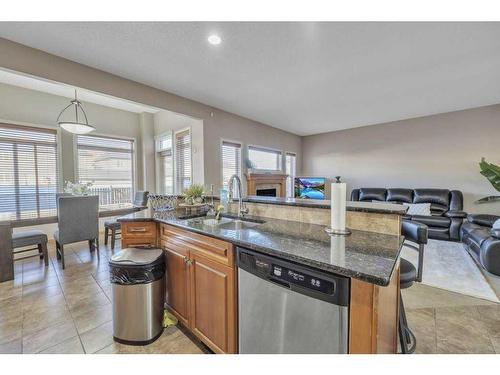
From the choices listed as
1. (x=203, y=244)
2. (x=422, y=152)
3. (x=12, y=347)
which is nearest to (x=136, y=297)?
(x=203, y=244)

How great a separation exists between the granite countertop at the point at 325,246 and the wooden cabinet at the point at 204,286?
4.4 inches

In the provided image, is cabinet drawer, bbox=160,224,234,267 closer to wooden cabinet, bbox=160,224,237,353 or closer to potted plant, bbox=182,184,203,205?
wooden cabinet, bbox=160,224,237,353

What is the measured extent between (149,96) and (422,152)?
602 centimetres

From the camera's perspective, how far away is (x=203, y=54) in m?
2.56


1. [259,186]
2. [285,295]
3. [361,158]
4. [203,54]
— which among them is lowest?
[285,295]

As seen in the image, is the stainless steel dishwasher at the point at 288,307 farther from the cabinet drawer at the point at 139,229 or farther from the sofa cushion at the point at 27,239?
the sofa cushion at the point at 27,239

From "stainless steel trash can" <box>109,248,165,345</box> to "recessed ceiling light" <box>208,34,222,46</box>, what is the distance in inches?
84.5

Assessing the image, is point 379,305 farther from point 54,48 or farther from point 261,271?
point 54,48

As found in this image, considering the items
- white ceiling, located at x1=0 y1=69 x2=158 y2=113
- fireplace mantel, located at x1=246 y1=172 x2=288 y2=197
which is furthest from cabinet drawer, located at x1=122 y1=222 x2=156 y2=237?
fireplace mantel, located at x1=246 y1=172 x2=288 y2=197

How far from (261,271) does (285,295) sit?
17 centimetres

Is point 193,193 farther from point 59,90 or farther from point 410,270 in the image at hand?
point 59,90

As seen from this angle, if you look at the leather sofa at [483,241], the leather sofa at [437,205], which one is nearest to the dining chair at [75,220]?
the leather sofa at [483,241]

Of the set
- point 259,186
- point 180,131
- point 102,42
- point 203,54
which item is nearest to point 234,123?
point 180,131
